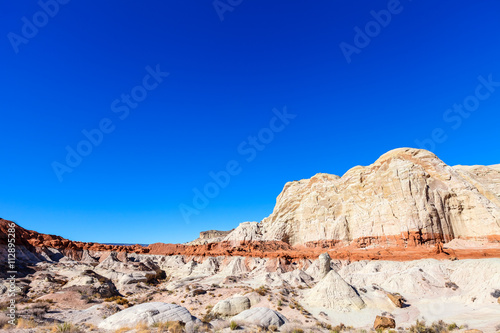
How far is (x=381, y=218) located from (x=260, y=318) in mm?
42088

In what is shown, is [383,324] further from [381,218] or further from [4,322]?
[381,218]

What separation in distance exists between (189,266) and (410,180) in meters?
49.7

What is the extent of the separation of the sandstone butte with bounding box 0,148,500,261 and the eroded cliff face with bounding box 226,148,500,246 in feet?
0.47

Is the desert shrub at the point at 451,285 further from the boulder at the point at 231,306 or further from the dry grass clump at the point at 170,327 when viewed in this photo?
the dry grass clump at the point at 170,327

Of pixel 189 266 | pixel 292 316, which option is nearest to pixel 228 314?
pixel 292 316

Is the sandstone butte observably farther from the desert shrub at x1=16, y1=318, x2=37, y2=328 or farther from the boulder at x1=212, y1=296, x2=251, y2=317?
the desert shrub at x1=16, y1=318, x2=37, y2=328

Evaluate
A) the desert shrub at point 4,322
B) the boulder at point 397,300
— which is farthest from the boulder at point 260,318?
the boulder at point 397,300

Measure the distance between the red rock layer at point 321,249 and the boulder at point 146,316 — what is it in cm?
3747

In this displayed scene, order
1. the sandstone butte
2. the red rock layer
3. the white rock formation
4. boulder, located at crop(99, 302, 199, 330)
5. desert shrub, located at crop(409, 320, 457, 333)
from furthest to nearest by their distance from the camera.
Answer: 1. the sandstone butte
2. the red rock layer
3. the white rock formation
4. desert shrub, located at crop(409, 320, 457, 333)
5. boulder, located at crop(99, 302, 199, 330)

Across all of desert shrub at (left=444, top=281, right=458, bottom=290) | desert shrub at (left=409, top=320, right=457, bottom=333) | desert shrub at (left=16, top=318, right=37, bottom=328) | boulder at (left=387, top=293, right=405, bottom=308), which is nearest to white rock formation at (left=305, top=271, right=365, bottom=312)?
boulder at (left=387, top=293, right=405, bottom=308)

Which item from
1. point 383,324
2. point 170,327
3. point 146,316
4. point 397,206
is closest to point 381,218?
point 397,206

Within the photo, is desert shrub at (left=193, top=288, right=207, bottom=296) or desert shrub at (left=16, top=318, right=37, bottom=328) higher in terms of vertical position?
desert shrub at (left=16, top=318, right=37, bottom=328)

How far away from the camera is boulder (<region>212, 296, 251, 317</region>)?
24.6m

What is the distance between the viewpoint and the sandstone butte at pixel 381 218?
4559 centimetres
